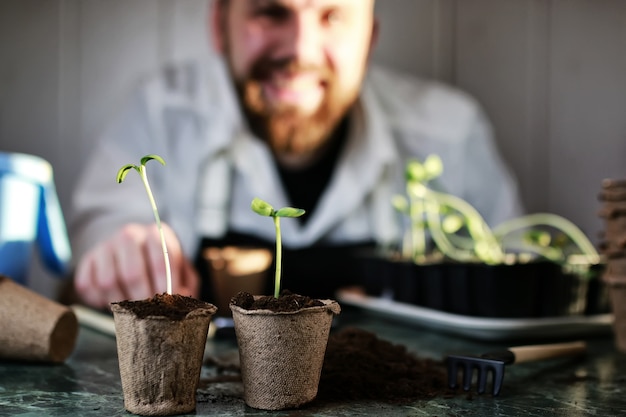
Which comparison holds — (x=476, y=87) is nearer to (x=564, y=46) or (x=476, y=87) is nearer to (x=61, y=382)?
(x=564, y=46)

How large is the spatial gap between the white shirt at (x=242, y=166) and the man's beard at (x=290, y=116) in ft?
0.12

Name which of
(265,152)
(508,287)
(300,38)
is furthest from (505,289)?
(300,38)

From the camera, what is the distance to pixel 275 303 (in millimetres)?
811

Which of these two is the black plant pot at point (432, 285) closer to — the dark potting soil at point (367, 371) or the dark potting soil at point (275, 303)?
the dark potting soil at point (367, 371)

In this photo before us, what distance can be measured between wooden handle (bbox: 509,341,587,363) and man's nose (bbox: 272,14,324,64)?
1171mm

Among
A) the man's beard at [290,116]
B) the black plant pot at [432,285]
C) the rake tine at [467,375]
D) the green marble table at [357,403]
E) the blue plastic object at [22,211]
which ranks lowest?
A: the green marble table at [357,403]

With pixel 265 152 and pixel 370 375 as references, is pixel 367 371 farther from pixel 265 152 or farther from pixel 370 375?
pixel 265 152

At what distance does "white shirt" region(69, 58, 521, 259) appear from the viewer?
2020mm

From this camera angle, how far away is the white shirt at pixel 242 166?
202 centimetres

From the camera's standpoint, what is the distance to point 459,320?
1377 millimetres

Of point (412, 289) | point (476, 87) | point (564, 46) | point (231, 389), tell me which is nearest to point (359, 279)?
point (412, 289)

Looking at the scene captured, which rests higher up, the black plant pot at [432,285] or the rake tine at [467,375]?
the black plant pot at [432,285]

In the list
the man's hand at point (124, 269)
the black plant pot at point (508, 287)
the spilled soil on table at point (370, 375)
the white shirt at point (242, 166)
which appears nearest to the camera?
the spilled soil on table at point (370, 375)

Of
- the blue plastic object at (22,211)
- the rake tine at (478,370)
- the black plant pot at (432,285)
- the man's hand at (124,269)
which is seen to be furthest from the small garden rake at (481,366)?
the man's hand at (124,269)
